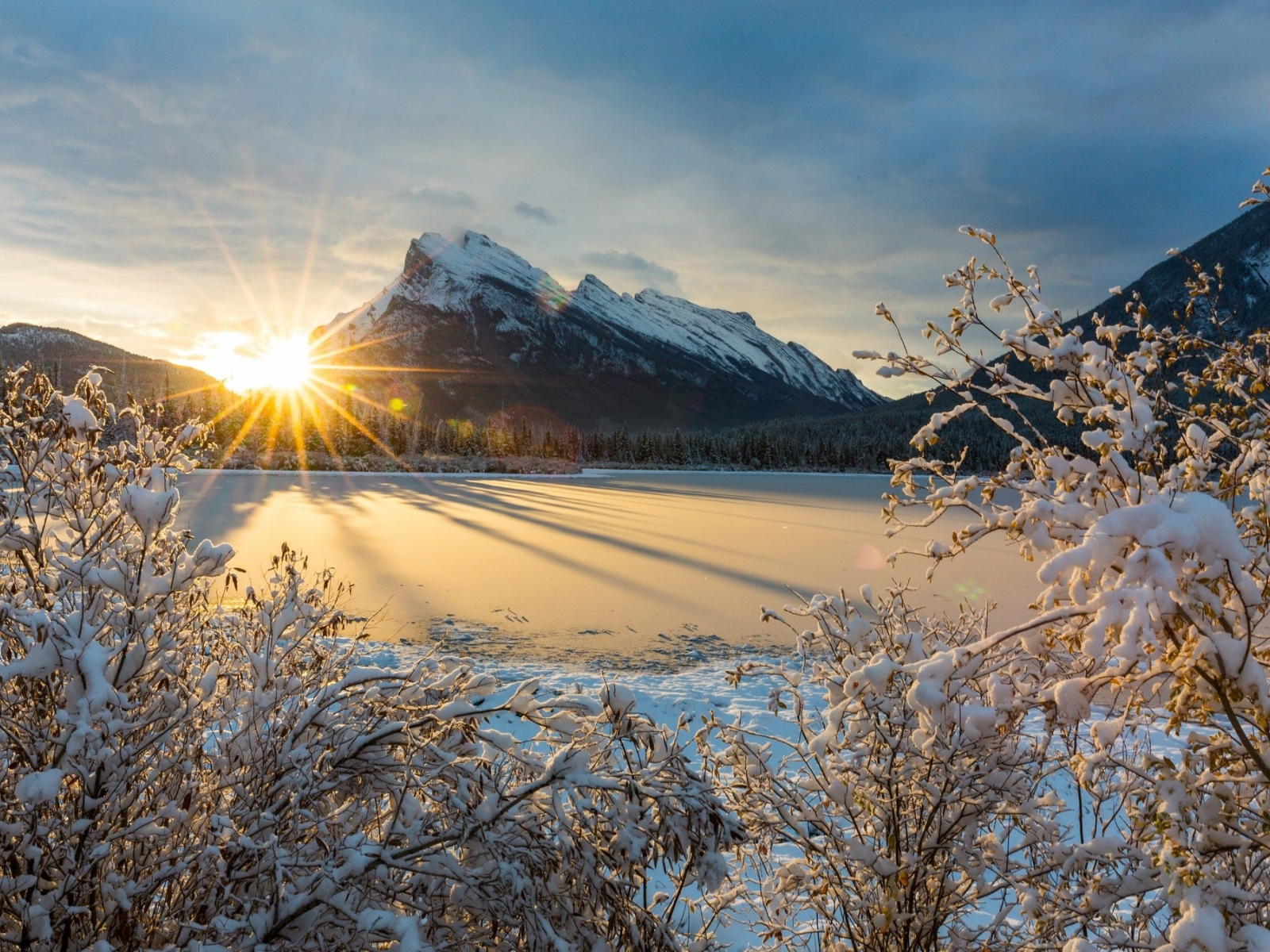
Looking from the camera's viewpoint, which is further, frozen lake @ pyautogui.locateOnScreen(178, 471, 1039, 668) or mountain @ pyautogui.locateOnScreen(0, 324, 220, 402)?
mountain @ pyautogui.locateOnScreen(0, 324, 220, 402)

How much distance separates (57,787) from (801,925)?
3.23 m

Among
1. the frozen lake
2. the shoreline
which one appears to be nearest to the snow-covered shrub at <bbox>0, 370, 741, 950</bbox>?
the frozen lake

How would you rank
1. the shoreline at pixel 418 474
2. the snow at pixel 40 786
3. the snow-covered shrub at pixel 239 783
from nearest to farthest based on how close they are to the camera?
1. the snow at pixel 40 786
2. the snow-covered shrub at pixel 239 783
3. the shoreline at pixel 418 474

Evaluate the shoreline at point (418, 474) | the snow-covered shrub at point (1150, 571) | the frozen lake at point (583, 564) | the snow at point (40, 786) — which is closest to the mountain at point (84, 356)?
the shoreline at point (418, 474)

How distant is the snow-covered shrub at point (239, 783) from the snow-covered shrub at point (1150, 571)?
4.13 ft

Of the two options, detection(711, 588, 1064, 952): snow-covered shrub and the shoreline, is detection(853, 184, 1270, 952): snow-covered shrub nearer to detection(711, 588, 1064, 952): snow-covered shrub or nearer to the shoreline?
detection(711, 588, 1064, 952): snow-covered shrub

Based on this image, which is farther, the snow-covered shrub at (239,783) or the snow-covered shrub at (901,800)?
the snow-covered shrub at (901,800)

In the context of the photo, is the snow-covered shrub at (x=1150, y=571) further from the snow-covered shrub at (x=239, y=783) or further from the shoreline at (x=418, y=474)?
the shoreline at (x=418, y=474)

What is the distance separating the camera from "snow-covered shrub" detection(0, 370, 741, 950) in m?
2.12

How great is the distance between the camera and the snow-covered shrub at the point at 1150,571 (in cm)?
163

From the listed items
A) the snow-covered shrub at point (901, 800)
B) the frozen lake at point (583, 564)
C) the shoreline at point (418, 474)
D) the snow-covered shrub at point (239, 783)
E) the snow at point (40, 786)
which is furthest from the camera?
the shoreline at point (418, 474)

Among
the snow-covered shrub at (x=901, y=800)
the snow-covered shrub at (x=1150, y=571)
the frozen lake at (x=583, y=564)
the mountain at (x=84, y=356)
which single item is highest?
the mountain at (x=84, y=356)

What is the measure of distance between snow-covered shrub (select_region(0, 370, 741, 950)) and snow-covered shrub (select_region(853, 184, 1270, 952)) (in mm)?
1259

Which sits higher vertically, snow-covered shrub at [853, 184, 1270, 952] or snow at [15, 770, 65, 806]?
snow-covered shrub at [853, 184, 1270, 952]
